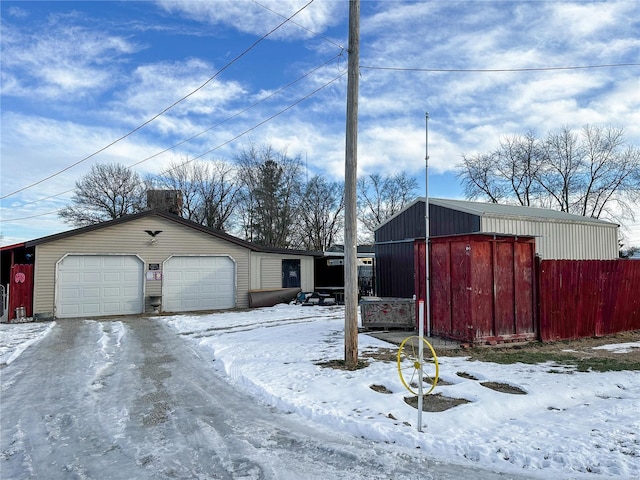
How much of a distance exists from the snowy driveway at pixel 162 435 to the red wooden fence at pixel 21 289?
8.25 meters

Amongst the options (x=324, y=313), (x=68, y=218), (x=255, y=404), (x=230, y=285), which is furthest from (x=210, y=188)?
(x=255, y=404)

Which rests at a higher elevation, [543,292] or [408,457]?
[543,292]

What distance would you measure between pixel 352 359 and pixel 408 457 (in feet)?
10.5

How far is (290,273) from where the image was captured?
20031 millimetres

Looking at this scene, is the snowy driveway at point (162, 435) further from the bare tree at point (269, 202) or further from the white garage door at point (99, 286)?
the bare tree at point (269, 202)

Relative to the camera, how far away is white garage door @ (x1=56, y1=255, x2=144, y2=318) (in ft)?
48.9

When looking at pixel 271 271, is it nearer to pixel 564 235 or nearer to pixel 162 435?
pixel 564 235

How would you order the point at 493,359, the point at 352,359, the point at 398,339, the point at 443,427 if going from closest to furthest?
the point at 443,427, the point at 352,359, the point at 493,359, the point at 398,339

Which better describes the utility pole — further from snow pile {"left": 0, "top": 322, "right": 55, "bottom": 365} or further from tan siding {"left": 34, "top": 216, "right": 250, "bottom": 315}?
tan siding {"left": 34, "top": 216, "right": 250, "bottom": 315}

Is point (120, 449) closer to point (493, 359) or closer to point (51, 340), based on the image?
point (493, 359)

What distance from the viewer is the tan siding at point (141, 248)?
14.5m

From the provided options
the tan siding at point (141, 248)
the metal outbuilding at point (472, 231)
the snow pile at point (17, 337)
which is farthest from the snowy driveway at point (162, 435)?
the metal outbuilding at point (472, 231)

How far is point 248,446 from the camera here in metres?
4.08

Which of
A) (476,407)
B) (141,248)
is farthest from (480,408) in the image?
(141,248)
